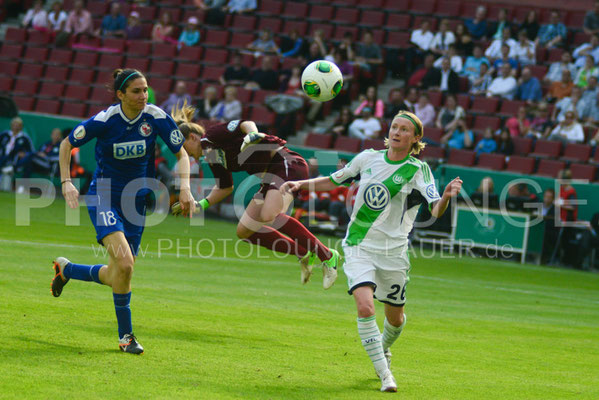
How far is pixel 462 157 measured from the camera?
64.1 feet

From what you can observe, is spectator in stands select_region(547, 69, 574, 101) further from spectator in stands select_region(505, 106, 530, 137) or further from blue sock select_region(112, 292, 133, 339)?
blue sock select_region(112, 292, 133, 339)

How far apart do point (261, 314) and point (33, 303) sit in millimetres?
2477

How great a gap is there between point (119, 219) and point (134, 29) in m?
20.4

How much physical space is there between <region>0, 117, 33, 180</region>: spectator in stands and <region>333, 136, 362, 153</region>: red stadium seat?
26.9 ft

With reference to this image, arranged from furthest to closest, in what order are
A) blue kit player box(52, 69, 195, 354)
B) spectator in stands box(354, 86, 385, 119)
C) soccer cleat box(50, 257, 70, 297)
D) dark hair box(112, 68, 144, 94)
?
spectator in stands box(354, 86, 385, 119), soccer cleat box(50, 257, 70, 297), dark hair box(112, 68, 144, 94), blue kit player box(52, 69, 195, 354)

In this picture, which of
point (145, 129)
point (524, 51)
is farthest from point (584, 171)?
point (145, 129)

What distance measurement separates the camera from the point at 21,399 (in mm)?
5277

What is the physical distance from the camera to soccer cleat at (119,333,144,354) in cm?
682

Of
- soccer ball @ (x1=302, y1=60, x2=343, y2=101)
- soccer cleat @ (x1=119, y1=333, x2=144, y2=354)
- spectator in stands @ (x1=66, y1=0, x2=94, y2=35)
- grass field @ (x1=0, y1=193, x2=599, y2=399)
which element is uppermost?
spectator in stands @ (x1=66, y1=0, x2=94, y2=35)

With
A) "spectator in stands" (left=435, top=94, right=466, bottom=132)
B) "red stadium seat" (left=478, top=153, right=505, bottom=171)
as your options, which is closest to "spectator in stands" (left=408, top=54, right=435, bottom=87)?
"spectator in stands" (left=435, top=94, right=466, bottom=132)

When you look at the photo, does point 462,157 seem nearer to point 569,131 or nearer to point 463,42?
point 569,131

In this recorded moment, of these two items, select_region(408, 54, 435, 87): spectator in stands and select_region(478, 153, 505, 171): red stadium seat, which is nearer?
select_region(478, 153, 505, 171): red stadium seat

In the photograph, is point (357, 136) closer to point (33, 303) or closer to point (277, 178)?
point (277, 178)

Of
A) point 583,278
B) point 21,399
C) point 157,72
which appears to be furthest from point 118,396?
point 157,72
